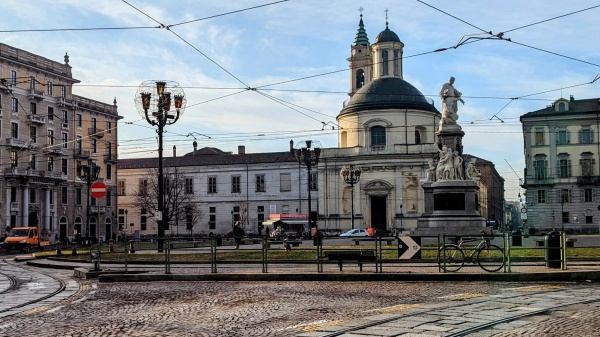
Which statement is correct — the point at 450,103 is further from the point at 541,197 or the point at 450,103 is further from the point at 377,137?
the point at 541,197

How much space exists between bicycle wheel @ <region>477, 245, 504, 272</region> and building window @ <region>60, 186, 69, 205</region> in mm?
64232

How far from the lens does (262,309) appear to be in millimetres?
12422

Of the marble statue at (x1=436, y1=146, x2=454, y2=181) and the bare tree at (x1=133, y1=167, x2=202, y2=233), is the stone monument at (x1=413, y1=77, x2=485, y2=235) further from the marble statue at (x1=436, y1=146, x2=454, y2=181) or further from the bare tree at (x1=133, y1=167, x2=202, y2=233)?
the bare tree at (x1=133, y1=167, x2=202, y2=233)

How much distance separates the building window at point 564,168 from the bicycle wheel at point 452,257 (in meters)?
68.0

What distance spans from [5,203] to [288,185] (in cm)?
3767

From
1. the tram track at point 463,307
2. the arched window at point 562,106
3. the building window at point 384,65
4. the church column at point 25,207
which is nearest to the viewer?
the tram track at point 463,307

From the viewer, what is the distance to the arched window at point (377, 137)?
80750mm

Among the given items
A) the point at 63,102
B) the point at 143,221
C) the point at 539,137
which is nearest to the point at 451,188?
the point at 63,102

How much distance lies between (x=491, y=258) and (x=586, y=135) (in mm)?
69472

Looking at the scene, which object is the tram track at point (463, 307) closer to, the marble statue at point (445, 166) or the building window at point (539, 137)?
the marble statue at point (445, 166)

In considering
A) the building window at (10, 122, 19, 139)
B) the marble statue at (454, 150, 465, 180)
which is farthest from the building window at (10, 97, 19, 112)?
the marble statue at (454, 150, 465, 180)

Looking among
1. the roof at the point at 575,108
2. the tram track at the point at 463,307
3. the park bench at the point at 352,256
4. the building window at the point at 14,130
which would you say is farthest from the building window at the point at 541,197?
the tram track at the point at 463,307

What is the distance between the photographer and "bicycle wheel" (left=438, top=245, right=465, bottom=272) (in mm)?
19423

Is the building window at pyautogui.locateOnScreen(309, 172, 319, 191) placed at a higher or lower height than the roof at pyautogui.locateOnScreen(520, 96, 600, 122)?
lower
